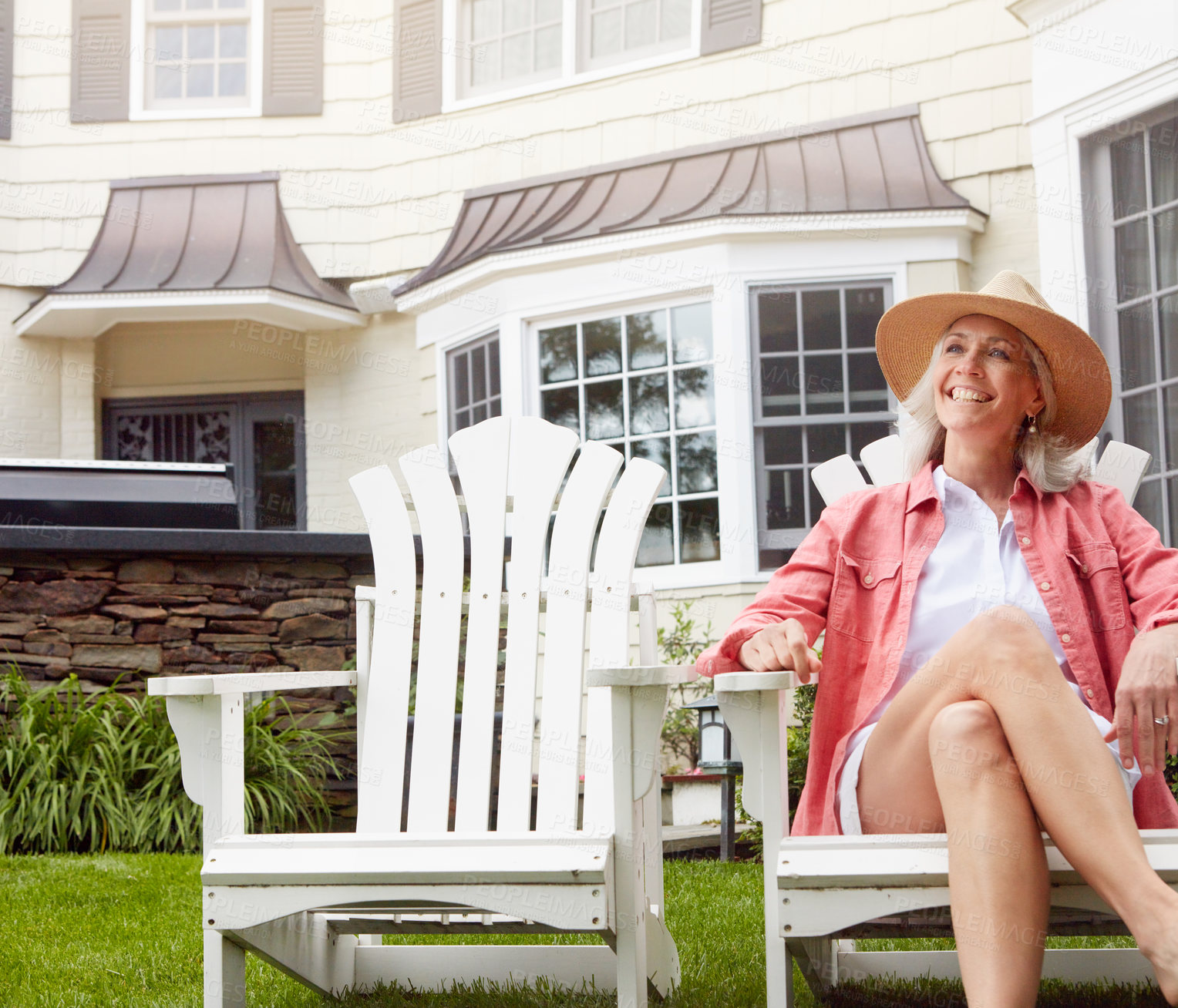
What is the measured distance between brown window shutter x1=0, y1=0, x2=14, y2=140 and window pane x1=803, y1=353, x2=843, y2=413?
206 inches

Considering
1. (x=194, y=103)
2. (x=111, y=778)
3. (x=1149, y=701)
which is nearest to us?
(x=1149, y=701)

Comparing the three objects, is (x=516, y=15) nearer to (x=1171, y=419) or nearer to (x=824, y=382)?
(x=824, y=382)

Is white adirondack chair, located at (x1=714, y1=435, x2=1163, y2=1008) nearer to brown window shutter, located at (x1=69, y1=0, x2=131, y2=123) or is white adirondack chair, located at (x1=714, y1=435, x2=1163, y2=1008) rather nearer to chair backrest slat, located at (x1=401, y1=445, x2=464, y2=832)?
chair backrest slat, located at (x1=401, y1=445, x2=464, y2=832)

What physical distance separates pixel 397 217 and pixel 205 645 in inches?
142

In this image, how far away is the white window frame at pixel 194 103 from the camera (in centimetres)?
814

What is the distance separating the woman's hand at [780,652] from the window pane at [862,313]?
4.51 m

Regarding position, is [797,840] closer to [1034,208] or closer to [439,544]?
[439,544]

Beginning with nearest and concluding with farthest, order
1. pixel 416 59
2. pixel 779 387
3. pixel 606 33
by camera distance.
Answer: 1. pixel 779 387
2. pixel 606 33
3. pixel 416 59

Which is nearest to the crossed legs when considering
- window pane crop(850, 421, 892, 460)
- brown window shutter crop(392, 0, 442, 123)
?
window pane crop(850, 421, 892, 460)

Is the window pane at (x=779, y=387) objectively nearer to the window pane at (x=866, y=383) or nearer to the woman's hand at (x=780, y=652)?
the window pane at (x=866, y=383)

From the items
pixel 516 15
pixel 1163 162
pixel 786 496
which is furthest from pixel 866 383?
pixel 516 15

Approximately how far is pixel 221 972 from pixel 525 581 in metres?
0.98

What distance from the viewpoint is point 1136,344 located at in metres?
5.44

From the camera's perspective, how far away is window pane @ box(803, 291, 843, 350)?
648 centimetres
